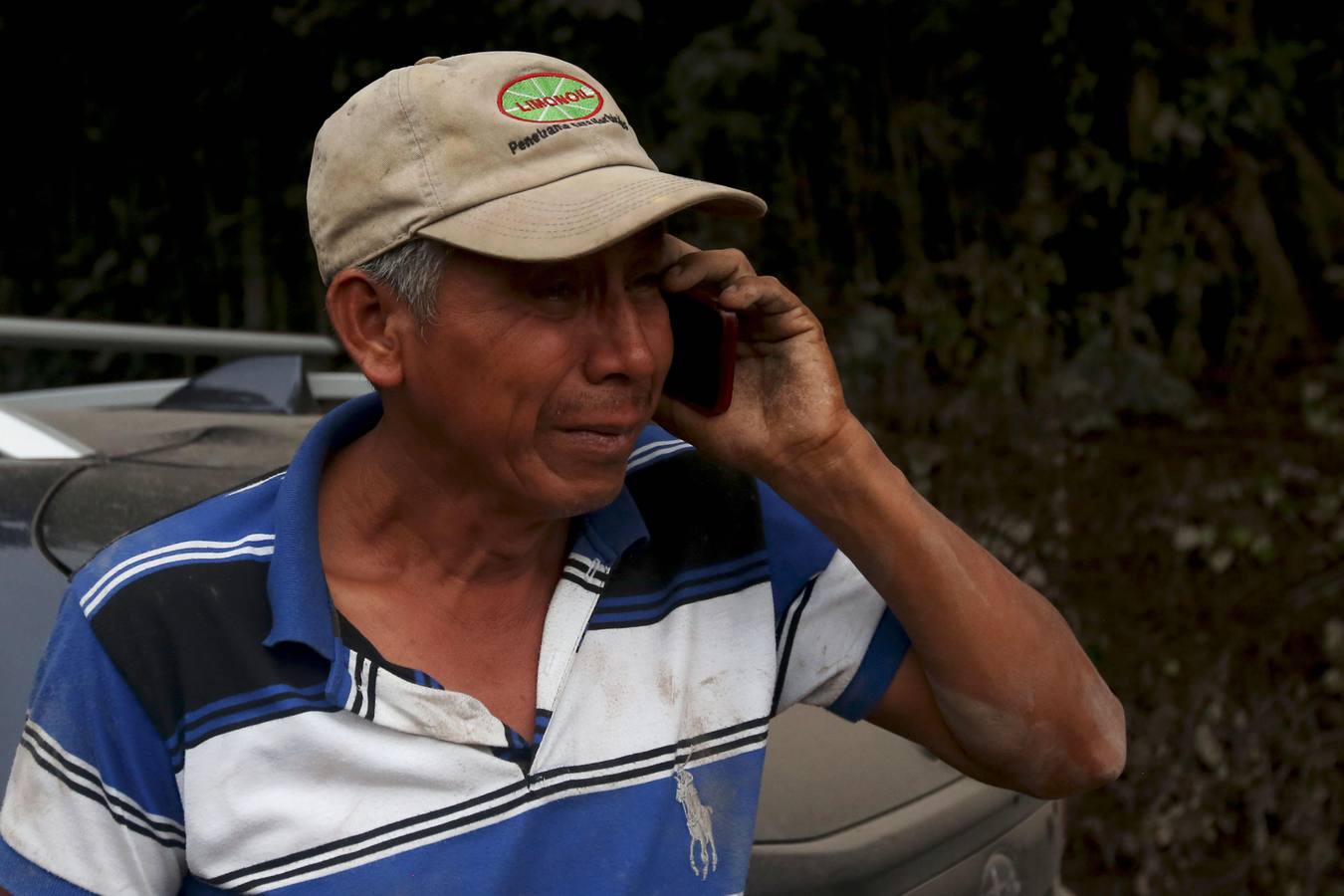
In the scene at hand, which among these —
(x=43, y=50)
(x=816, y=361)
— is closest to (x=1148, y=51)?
(x=816, y=361)

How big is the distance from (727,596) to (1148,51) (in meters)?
3.80

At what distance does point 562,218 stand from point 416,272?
179 mm

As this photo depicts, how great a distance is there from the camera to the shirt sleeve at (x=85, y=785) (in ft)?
4.84

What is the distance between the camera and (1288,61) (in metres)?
4.78

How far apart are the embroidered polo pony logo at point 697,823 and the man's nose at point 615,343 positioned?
0.45m

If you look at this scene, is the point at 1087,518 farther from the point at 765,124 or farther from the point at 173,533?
the point at 173,533

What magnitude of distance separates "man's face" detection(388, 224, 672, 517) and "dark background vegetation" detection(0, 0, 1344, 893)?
3.07 m

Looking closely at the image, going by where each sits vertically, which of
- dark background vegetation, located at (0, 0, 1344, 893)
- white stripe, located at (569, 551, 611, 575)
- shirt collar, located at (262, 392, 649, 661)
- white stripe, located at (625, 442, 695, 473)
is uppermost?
shirt collar, located at (262, 392, 649, 661)

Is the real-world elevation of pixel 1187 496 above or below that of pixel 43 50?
below

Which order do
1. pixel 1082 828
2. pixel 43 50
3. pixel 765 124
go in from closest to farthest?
pixel 1082 828
pixel 765 124
pixel 43 50

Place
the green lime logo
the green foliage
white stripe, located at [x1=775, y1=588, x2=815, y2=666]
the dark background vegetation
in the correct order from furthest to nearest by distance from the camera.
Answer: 1. the green foliage
2. the dark background vegetation
3. white stripe, located at [x1=775, y1=588, x2=815, y2=666]
4. the green lime logo

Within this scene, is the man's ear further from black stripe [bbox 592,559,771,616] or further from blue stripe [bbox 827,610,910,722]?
blue stripe [bbox 827,610,910,722]

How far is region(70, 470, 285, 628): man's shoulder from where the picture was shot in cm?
154

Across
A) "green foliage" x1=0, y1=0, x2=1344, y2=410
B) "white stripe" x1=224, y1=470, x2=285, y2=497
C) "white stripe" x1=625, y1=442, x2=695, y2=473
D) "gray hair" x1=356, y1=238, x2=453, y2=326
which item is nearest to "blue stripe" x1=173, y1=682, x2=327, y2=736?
"white stripe" x1=224, y1=470, x2=285, y2=497
